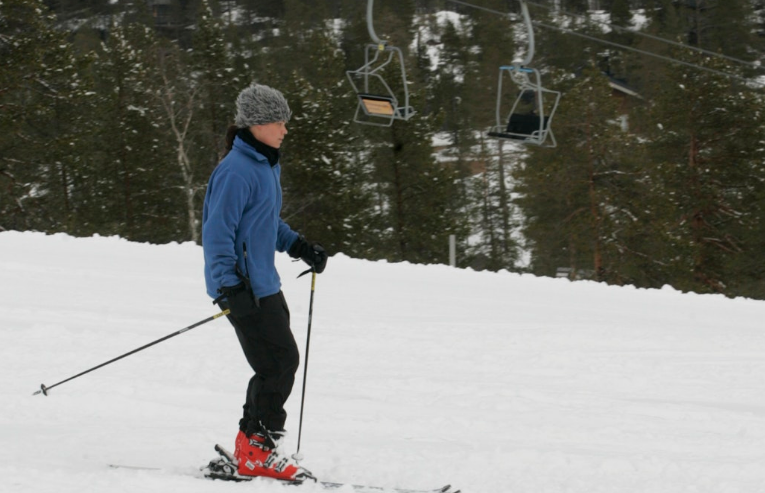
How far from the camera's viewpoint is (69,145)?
78.0 ft

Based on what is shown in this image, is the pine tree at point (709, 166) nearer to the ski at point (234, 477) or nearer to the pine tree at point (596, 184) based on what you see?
the pine tree at point (596, 184)

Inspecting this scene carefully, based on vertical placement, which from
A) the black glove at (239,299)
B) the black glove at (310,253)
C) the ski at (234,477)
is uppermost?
the black glove at (310,253)

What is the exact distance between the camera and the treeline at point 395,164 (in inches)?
963

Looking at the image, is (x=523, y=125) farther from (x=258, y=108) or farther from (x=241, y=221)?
(x=241, y=221)

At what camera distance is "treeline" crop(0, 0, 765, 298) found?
24453mm

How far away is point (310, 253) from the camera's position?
12.3 feet

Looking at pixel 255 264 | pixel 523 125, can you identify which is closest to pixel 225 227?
pixel 255 264

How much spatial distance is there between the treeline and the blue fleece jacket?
2139cm

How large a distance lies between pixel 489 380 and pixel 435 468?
6.61 ft

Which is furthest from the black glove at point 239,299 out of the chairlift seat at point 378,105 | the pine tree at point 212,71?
the pine tree at point 212,71

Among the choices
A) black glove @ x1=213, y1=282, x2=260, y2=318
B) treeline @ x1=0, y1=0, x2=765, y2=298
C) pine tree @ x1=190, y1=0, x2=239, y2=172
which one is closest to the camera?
black glove @ x1=213, y1=282, x2=260, y2=318

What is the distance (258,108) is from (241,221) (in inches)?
18.2

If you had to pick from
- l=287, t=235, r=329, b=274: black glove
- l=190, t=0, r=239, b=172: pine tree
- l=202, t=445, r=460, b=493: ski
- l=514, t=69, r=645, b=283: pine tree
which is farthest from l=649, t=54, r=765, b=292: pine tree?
l=202, t=445, r=460, b=493: ski

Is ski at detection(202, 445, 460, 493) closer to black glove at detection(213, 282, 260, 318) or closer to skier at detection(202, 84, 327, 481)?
skier at detection(202, 84, 327, 481)
